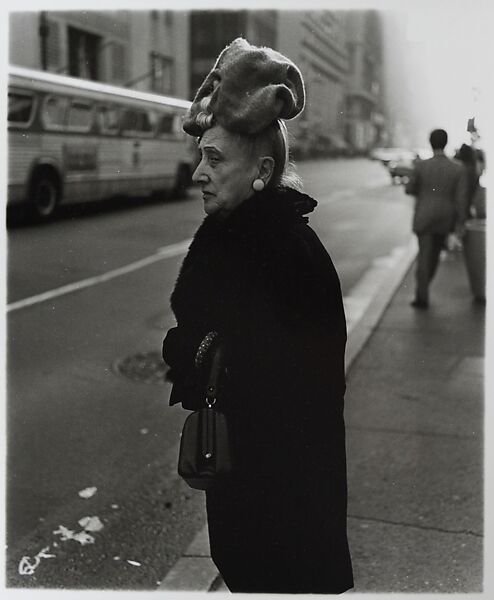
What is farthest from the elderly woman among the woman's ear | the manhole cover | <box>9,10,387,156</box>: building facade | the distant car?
the manhole cover

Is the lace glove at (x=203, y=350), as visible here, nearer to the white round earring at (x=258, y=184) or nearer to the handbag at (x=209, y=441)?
the handbag at (x=209, y=441)

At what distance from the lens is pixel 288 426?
6.95 ft

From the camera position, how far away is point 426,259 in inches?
308

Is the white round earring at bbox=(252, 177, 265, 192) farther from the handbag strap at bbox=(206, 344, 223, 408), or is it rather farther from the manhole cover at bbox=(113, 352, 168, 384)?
the manhole cover at bbox=(113, 352, 168, 384)

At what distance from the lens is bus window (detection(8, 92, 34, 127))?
1188 cm

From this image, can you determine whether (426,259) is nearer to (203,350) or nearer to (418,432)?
(418,432)

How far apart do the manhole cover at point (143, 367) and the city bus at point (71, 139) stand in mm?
5839

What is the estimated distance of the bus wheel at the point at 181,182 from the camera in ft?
48.3

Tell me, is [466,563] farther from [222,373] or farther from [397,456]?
[222,373]

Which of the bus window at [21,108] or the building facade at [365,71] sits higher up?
the bus window at [21,108]

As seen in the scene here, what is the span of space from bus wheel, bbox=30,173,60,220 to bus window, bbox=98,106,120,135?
3.75ft

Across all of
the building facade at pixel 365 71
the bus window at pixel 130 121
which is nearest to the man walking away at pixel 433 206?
the building facade at pixel 365 71

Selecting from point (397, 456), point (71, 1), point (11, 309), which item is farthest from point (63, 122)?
point (71, 1)

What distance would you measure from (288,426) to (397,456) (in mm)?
2483
